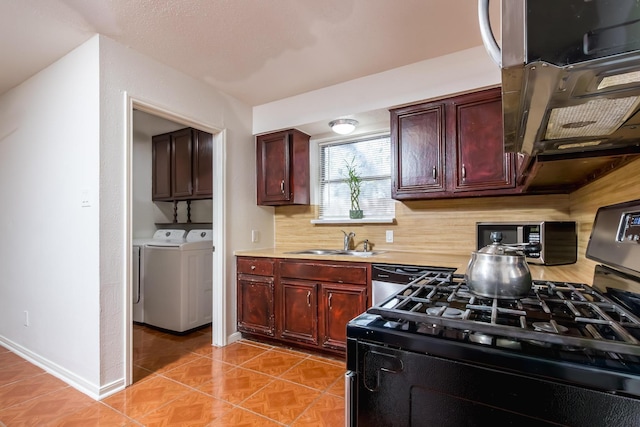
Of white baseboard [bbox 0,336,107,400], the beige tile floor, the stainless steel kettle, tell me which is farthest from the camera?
white baseboard [bbox 0,336,107,400]

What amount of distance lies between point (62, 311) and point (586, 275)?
3.29m

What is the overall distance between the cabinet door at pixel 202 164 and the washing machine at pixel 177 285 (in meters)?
0.62

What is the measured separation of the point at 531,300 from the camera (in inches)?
39.7

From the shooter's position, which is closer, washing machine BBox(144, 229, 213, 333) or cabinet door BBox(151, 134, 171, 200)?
washing machine BBox(144, 229, 213, 333)

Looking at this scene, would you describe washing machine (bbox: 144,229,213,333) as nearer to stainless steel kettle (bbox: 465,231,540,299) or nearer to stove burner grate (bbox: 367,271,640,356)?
stove burner grate (bbox: 367,271,640,356)

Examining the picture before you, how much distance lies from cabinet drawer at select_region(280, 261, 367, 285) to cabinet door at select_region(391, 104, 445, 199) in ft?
2.33

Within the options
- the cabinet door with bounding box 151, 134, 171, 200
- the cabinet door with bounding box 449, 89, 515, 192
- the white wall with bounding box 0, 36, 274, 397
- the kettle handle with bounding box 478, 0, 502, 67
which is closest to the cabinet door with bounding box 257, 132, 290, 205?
the white wall with bounding box 0, 36, 274, 397

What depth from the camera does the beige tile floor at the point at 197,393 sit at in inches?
73.9

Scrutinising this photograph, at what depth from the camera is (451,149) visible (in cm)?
248

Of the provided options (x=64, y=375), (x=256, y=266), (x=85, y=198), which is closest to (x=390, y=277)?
(x=256, y=266)

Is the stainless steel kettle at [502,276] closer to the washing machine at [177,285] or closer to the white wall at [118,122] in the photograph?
the white wall at [118,122]

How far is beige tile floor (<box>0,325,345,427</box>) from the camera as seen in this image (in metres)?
1.88

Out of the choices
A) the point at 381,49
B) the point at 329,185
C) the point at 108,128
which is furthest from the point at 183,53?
the point at 329,185

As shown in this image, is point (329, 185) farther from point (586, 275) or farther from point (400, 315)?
point (400, 315)
